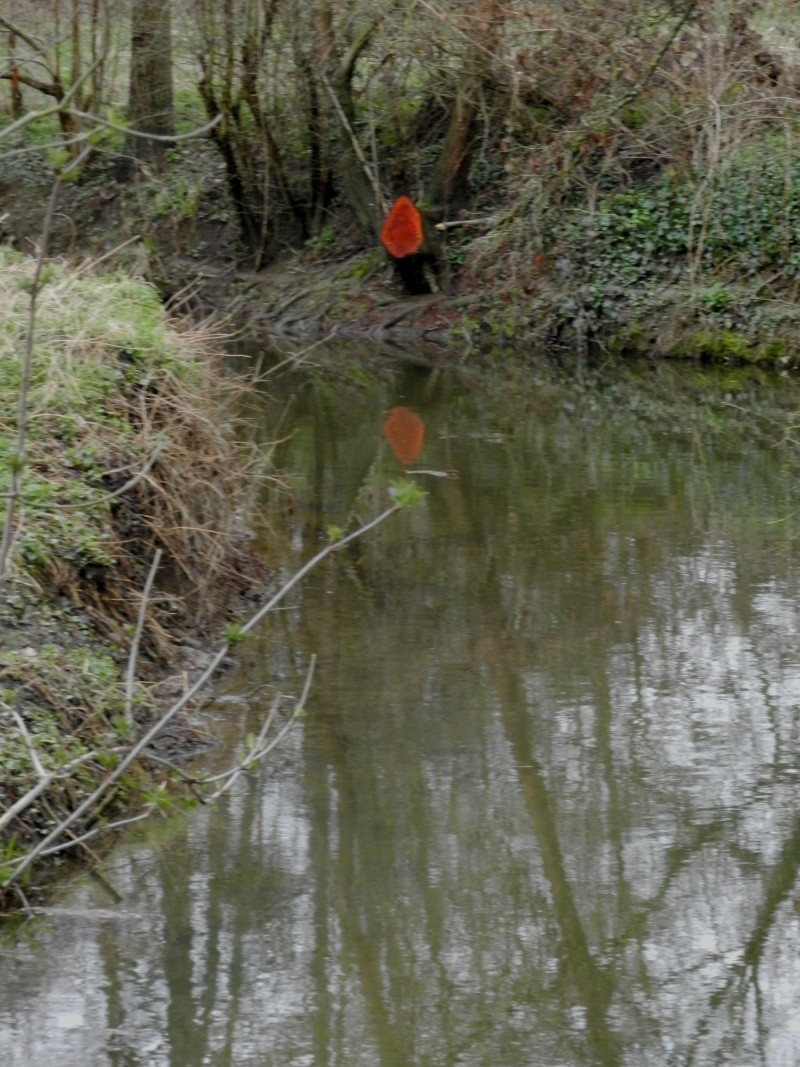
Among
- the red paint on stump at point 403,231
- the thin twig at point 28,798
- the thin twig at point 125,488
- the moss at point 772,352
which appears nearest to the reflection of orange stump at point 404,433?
the moss at point 772,352

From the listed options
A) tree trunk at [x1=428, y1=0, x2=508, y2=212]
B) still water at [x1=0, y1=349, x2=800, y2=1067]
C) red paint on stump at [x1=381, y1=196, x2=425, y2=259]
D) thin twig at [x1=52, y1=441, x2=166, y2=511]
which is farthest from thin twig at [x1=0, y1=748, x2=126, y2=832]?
red paint on stump at [x1=381, y1=196, x2=425, y2=259]

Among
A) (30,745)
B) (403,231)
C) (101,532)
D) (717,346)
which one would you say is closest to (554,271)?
(403,231)

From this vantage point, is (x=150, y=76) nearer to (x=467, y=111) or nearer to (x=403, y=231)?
(x=403, y=231)

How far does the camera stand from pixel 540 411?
15141mm

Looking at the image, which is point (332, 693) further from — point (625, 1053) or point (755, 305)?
point (755, 305)

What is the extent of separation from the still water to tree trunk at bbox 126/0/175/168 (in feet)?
40.1

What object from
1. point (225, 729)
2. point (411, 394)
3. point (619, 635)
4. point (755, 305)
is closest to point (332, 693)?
point (225, 729)

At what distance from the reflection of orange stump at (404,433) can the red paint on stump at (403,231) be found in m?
5.55

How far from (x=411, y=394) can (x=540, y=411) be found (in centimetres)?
172

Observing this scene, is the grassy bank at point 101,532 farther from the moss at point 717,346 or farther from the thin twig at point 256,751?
the moss at point 717,346

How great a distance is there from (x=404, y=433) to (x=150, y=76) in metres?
10.6

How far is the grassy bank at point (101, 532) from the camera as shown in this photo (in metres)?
5.91

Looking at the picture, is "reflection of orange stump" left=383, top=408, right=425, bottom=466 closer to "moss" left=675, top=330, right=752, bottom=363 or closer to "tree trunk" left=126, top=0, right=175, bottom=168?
"moss" left=675, top=330, right=752, bottom=363

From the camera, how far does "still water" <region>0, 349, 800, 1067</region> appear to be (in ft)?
15.5
